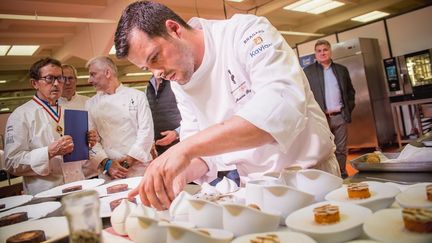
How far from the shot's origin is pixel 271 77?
3.73ft

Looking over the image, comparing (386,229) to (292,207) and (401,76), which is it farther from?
(401,76)

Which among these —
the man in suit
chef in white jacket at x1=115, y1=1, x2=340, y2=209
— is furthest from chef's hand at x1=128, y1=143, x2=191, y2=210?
the man in suit

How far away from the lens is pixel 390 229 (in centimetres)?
62

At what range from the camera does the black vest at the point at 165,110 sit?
131 inches

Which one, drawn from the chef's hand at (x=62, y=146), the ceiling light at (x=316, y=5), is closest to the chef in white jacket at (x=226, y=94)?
the chef's hand at (x=62, y=146)

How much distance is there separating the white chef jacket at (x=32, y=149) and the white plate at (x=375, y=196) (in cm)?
207

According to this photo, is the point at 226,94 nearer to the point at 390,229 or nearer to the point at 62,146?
the point at 390,229

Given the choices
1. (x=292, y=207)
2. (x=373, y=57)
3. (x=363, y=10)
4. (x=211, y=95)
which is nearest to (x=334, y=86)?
(x=373, y=57)

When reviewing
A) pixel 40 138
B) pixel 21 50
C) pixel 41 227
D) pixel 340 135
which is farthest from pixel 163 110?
pixel 21 50

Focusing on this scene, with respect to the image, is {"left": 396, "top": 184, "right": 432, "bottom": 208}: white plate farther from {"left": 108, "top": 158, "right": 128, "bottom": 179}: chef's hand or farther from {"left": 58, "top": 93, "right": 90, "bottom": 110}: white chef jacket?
{"left": 58, "top": 93, "right": 90, "bottom": 110}: white chef jacket

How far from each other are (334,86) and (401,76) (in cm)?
182

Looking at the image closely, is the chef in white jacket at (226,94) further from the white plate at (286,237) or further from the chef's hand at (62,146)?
the chef's hand at (62,146)

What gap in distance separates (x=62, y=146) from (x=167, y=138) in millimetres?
1038

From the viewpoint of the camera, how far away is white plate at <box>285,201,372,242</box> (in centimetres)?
64
